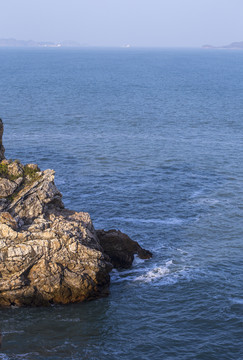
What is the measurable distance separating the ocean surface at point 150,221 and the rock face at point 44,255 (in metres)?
1.74

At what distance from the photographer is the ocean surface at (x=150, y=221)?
167 ft

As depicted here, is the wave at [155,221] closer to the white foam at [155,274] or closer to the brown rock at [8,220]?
the white foam at [155,274]

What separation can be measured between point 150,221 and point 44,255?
24.3 meters

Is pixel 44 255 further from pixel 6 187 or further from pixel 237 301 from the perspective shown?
pixel 237 301

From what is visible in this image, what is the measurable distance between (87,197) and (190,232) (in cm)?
1990

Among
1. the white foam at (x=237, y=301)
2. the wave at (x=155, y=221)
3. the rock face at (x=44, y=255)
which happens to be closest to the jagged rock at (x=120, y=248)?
the rock face at (x=44, y=255)

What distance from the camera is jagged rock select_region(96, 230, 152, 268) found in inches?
2557

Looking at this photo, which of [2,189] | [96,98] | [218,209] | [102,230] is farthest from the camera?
[96,98]

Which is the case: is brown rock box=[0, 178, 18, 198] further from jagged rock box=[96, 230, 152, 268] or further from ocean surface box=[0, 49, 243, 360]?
ocean surface box=[0, 49, 243, 360]

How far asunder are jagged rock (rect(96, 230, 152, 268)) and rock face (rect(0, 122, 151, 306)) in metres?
1.68

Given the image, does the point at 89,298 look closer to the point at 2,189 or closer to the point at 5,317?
the point at 5,317

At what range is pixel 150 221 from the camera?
255 feet

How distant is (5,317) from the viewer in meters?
54.0

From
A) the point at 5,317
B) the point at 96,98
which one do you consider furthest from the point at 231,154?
the point at 96,98
